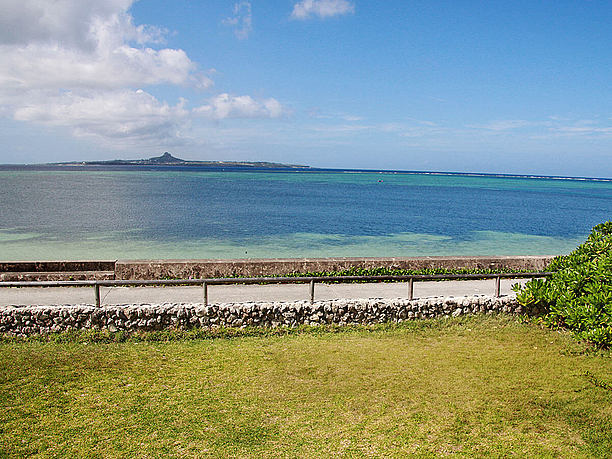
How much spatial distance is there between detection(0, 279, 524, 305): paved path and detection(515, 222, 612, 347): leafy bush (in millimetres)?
1485

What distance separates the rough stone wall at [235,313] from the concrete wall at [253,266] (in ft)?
11.5

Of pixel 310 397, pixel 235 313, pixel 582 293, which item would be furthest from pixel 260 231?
pixel 310 397

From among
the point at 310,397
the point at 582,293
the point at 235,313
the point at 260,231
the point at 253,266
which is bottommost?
the point at 260,231

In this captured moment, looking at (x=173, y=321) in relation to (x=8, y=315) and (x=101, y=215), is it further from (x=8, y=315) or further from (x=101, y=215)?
(x=101, y=215)

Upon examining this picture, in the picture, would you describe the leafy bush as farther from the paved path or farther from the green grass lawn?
the paved path

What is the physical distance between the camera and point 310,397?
8.02m

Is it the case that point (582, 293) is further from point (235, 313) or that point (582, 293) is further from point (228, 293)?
point (228, 293)

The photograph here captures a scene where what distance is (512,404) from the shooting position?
7.77 meters

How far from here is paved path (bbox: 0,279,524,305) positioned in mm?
12266

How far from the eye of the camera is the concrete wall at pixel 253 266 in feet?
47.8

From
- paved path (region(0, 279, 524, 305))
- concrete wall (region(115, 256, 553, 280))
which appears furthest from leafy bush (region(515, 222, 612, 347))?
concrete wall (region(115, 256, 553, 280))

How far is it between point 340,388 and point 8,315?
24.1 ft

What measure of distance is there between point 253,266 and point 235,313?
3689mm

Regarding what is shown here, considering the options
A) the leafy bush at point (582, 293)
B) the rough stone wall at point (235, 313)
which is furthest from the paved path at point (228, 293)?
the leafy bush at point (582, 293)
